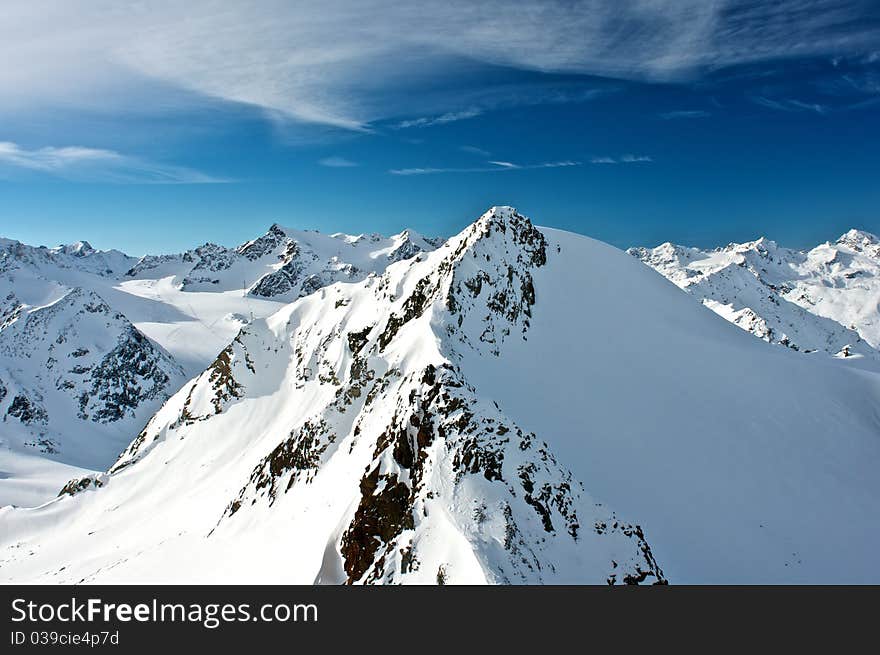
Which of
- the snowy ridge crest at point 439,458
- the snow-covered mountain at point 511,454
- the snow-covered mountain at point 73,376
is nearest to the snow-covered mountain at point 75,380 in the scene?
the snow-covered mountain at point 73,376

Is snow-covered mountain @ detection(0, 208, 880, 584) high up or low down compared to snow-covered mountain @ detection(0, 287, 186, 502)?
up

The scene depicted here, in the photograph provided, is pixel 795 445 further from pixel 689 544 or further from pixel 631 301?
pixel 631 301

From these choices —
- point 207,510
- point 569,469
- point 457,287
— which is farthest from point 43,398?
point 569,469

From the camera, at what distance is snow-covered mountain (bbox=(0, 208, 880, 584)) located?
18.1m

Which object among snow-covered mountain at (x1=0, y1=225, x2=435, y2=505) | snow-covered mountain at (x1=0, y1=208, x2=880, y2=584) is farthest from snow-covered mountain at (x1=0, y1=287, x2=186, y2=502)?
snow-covered mountain at (x1=0, y1=208, x2=880, y2=584)

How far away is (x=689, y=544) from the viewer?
23.0m

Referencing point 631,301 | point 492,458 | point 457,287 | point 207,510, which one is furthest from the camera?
point 631,301

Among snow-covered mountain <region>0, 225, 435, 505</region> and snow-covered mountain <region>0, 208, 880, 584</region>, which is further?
snow-covered mountain <region>0, 225, 435, 505</region>

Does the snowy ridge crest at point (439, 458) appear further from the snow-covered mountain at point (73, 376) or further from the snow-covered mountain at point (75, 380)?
the snow-covered mountain at point (75, 380)

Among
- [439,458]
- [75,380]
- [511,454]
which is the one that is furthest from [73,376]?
[511,454]

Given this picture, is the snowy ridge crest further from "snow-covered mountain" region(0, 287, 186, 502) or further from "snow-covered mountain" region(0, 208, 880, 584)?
"snow-covered mountain" region(0, 287, 186, 502)

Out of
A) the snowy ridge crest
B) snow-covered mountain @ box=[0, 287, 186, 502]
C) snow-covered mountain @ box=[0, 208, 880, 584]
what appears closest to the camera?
the snowy ridge crest
